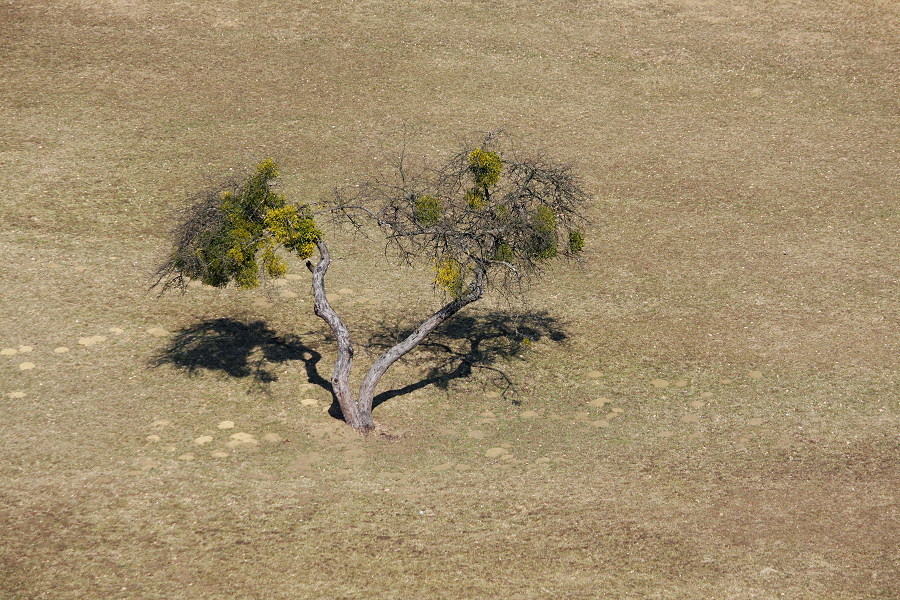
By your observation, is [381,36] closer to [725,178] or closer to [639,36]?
[639,36]

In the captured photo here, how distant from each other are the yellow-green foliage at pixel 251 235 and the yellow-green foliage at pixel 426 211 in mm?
2551

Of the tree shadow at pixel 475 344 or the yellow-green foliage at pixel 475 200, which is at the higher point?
the yellow-green foliage at pixel 475 200

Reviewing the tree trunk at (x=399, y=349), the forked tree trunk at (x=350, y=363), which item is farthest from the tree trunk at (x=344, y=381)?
the tree trunk at (x=399, y=349)

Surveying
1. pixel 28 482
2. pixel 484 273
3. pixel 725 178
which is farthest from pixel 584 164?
pixel 28 482

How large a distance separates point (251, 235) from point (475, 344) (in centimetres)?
828

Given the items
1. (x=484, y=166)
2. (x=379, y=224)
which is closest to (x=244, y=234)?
(x=379, y=224)

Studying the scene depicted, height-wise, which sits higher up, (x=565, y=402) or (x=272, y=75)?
(x=272, y=75)

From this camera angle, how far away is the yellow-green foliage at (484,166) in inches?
1048

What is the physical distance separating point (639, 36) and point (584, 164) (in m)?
13.1

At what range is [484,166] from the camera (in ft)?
87.6

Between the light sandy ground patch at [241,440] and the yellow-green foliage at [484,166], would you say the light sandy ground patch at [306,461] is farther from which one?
the yellow-green foliage at [484,166]

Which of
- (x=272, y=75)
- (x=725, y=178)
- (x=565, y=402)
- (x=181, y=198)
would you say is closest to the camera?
(x=565, y=402)

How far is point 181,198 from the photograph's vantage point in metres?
39.1

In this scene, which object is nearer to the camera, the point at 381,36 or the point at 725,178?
the point at 725,178
